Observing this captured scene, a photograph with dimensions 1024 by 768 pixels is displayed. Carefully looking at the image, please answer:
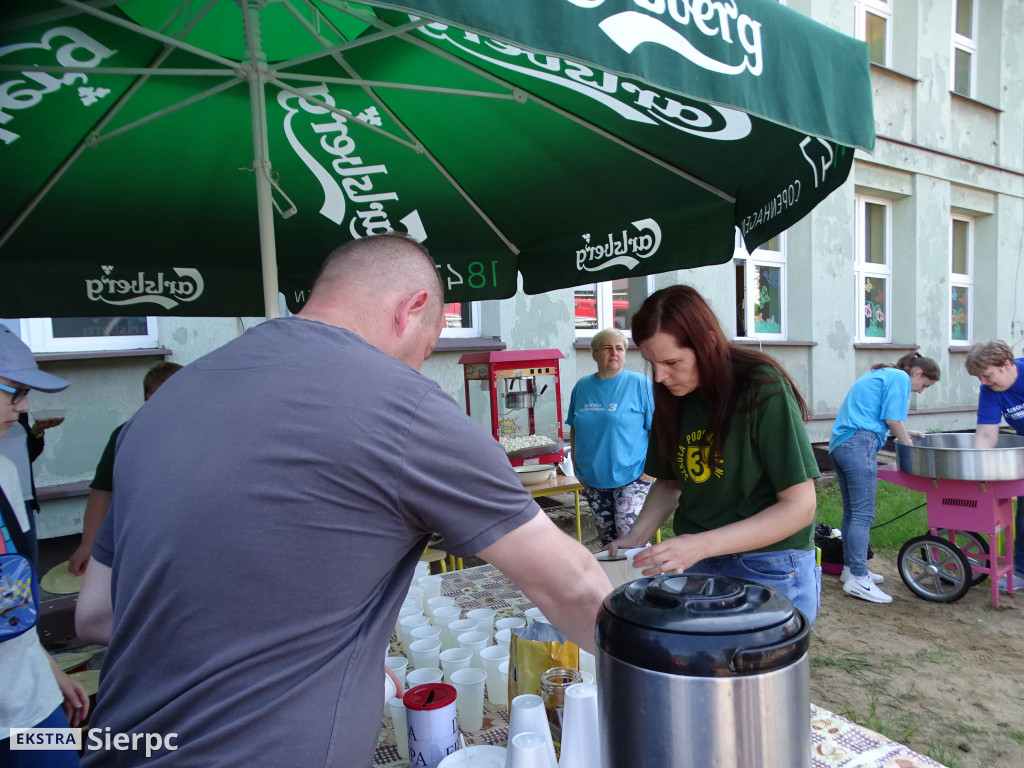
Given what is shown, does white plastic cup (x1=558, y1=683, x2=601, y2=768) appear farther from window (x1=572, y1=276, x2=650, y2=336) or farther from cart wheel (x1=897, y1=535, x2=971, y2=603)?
window (x1=572, y1=276, x2=650, y2=336)

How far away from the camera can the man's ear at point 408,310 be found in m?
1.31

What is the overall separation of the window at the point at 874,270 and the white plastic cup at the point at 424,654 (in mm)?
10301

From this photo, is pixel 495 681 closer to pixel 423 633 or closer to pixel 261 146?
pixel 423 633

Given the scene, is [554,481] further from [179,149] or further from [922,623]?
[179,149]

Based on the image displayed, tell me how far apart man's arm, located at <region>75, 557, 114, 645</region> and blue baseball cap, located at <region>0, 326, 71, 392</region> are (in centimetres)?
79

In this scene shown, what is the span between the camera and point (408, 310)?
133 cm

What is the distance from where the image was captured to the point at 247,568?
0.94 metres

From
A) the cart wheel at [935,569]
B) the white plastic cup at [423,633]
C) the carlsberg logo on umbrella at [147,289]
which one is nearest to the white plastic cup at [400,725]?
the white plastic cup at [423,633]

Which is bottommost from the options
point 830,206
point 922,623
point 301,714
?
point 922,623

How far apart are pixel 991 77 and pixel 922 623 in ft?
36.3

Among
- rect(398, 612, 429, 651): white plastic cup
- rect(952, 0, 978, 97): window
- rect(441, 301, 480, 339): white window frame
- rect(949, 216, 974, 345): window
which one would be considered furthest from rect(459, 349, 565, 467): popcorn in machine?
rect(952, 0, 978, 97): window

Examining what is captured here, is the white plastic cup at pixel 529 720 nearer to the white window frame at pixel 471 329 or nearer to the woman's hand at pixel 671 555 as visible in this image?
the woman's hand at pixel 671 555

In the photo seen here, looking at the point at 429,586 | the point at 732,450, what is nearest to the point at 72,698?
the point at 429,586

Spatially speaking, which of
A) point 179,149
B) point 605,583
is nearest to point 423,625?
point 605,583
